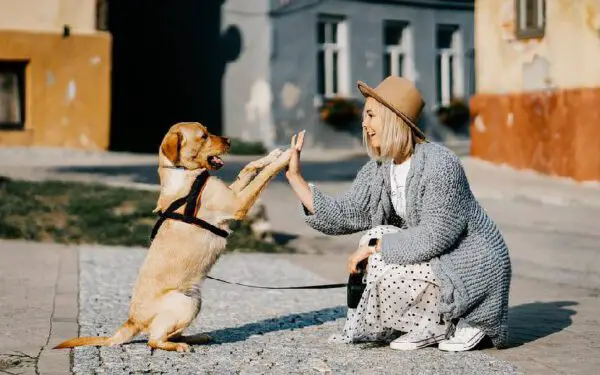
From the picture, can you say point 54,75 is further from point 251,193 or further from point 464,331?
point 464,331

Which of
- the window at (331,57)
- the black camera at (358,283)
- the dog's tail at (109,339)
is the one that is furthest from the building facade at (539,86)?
the window at (331,57)

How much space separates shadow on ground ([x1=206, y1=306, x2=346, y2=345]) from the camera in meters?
6.44

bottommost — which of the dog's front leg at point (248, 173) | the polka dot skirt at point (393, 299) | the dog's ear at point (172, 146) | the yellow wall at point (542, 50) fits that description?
the polka dot skirt at point (393, 299)

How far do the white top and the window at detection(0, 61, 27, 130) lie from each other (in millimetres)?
15701

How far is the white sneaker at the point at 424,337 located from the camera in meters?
5.91

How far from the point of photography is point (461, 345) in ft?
19.4

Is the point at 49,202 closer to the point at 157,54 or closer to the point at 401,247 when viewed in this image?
the point at 401,247

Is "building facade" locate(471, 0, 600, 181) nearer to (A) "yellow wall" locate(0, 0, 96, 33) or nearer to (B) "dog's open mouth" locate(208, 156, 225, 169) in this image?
(B) "dog's open mouth" locate(208, 156, 225, 169)

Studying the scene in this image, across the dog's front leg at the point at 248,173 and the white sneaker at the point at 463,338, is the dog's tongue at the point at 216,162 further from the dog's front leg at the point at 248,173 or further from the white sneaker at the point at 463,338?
the white sneaker at the point at 463,338

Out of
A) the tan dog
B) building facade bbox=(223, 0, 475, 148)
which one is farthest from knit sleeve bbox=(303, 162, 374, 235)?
building facade bbox=(223, 0, 475, 148)

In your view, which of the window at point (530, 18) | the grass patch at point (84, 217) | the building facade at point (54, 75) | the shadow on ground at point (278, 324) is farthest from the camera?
the building facade at point (54, 75)

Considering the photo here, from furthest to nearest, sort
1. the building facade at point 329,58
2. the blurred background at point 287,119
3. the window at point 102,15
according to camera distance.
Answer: the building facade at point 329,58, the window at point 102,15, the blurred background at point 287,119

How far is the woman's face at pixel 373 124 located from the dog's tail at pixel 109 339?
5.25 ft

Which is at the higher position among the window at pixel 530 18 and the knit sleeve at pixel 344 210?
the window at pixel 530 18
